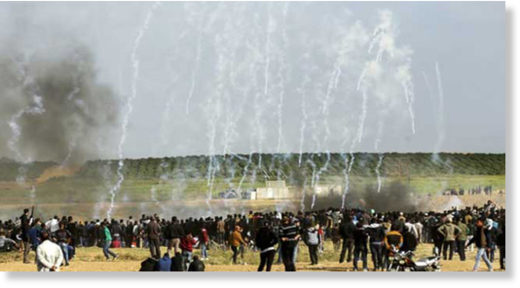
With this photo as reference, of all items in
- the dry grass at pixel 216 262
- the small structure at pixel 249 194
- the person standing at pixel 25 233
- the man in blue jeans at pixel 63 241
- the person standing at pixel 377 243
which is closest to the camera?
the person standing at pixel 377 243

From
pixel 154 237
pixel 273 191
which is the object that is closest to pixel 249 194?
pixel 273 191

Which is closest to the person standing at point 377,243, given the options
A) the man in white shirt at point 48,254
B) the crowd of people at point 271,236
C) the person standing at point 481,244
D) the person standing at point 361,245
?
the crowd of people at point 271,236

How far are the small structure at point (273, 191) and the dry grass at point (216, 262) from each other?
3.56 metres

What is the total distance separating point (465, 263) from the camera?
22297 millimetres

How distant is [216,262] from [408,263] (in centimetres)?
469

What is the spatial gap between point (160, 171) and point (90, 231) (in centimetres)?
339

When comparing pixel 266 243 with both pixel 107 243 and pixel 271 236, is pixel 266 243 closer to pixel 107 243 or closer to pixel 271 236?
pixel 271 236

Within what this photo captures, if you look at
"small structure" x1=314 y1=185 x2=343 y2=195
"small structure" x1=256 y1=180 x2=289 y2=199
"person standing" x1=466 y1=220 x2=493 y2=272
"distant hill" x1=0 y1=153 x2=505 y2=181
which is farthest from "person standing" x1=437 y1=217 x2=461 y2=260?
"small structure" x1=256 y1=180 x2=289 y2=199

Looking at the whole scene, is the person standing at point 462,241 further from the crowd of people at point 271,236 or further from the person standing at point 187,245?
the person standing at point 187,245

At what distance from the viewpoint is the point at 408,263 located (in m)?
20.5

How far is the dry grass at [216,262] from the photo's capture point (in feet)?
71.7

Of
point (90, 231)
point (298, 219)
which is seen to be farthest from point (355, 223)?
point (90, 231)

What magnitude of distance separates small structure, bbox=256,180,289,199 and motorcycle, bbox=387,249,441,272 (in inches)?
314
